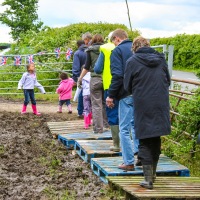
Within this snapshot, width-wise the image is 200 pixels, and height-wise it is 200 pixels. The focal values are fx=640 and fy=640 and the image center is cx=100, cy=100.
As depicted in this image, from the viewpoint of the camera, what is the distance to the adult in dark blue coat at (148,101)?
6824 mm

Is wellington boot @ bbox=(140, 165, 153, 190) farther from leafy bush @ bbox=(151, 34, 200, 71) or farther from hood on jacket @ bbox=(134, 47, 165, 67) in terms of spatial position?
leafy bush @ bbox=(151, 34, 200, 71)

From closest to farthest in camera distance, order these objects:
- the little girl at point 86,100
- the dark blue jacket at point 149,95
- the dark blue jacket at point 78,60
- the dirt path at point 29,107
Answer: the dark blue jacket at point 149,95 → the little girl at point 86,100 → the dark blue jacket at point 78,60 → the dirt path at point 29,107

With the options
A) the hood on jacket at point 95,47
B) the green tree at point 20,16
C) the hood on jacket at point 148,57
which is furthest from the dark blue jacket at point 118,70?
the green tree at point 20,16

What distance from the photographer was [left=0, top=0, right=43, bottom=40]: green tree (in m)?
44.9

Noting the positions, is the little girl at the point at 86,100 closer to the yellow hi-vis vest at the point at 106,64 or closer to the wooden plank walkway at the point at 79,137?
the wooden plank walkway at the point at 79,137

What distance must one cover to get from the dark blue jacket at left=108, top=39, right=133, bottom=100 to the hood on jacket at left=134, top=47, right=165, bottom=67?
2.74ft

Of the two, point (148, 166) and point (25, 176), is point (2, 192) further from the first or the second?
point (148, 166)

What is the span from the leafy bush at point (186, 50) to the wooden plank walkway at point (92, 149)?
24.7m

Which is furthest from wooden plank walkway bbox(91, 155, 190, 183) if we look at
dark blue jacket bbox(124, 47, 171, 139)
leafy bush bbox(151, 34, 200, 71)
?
leafy bush bbox(151, 34, 200, 71)

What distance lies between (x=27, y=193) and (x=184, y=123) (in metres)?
2.99

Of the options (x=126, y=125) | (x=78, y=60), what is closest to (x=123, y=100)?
(x=126, y=125)

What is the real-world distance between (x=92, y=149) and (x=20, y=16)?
37011 mm

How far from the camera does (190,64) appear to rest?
120 ft

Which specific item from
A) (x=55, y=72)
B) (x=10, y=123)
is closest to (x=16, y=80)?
(x=55, y=72)
